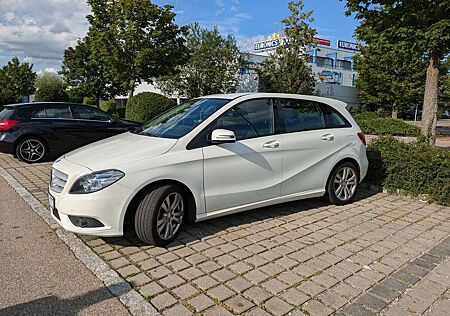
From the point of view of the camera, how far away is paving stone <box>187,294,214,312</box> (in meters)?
2.75

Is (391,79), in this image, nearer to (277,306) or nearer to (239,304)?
(277,306)

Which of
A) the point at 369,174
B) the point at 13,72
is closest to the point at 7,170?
the point at 369,174

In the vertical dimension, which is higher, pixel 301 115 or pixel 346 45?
pixel 346 45

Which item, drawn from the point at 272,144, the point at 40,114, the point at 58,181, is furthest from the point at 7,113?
the point at 272,144

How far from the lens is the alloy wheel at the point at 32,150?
8.43m

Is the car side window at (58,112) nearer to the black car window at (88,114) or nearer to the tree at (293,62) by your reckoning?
the black car window at (88,114)

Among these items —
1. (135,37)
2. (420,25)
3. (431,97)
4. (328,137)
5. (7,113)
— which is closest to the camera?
(328,137)

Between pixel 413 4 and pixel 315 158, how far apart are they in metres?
4.36

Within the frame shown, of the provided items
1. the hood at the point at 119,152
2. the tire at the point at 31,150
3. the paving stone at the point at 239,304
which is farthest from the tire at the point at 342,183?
the tire at the point at 31,150

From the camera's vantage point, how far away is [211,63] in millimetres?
23281

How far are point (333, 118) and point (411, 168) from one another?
68.4 inches

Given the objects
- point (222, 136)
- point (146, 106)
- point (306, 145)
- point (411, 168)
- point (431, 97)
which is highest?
point (431, 97)

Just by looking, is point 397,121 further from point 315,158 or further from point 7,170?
point 7,170

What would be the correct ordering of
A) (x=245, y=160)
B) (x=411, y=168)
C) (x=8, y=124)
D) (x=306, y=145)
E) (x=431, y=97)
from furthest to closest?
1. (x=8, y=124)
2. (x=431, y=97)
3. (x=411, y=168)
4. (x=306, y=145)
5. (x=245, y=160)
